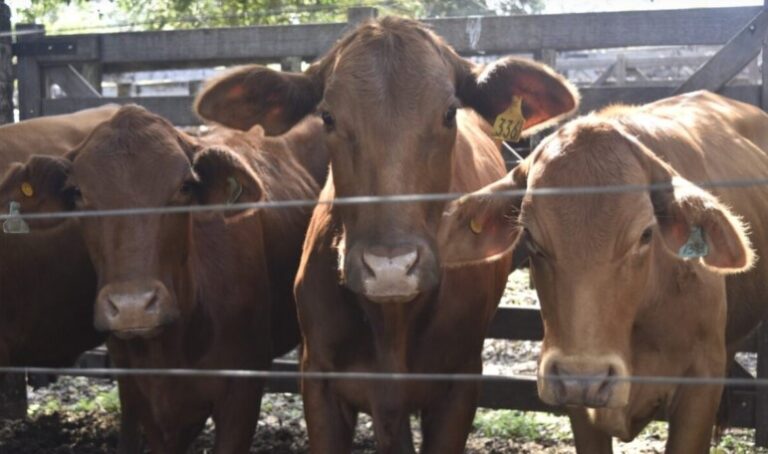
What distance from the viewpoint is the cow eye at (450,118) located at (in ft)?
18.1

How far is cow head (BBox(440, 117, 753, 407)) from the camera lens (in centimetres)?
466

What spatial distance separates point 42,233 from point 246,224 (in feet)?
3.82

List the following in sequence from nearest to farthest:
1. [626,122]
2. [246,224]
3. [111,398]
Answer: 1. [626,122]
2. [246,224]
3. [111,398]

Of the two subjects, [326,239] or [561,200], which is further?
[326,239]

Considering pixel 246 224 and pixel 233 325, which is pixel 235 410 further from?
pixel 246 224

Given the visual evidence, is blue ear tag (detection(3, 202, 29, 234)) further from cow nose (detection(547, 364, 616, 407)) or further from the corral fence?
cow nose (detection(547, 364, 616, 407))

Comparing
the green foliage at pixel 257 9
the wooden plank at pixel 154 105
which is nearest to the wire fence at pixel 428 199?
the wooden plank at pixel 154 105

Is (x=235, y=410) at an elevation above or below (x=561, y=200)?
below

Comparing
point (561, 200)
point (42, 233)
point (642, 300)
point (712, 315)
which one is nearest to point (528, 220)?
point (561, 200)

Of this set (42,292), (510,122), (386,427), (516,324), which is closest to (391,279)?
(386,427)

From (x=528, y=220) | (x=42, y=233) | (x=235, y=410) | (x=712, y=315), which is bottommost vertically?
(x=235, y=410)

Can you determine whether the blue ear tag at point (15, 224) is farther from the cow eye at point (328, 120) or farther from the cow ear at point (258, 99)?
the cow eye at point (328, 120)

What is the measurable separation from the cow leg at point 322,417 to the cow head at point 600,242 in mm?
1200

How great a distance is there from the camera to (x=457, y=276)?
19.4ft
